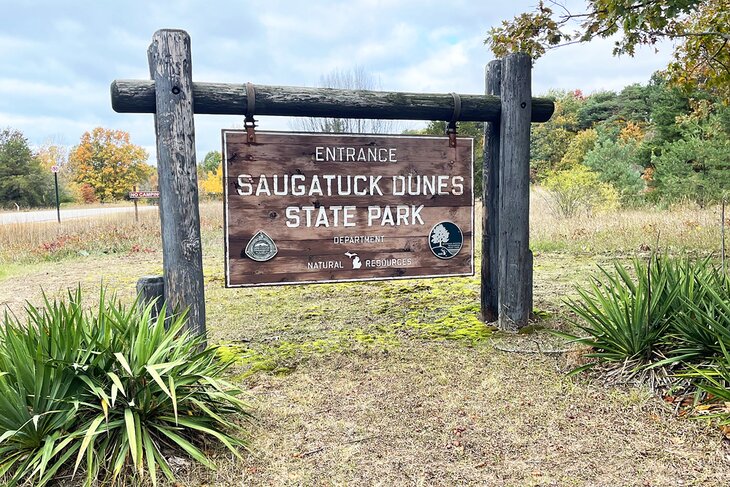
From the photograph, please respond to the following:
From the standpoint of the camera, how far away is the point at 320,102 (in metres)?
4.02

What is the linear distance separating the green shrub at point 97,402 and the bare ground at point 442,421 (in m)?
0.24

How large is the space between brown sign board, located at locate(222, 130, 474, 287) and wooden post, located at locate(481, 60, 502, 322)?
0.77 ft

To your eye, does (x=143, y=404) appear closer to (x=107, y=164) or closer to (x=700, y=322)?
(x=700, y=322)

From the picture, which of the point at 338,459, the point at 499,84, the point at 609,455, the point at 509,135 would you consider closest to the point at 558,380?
the point at 609,455

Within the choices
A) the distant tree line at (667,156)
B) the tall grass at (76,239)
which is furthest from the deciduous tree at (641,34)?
the tall grass at (76,239)

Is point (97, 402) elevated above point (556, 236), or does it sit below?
below

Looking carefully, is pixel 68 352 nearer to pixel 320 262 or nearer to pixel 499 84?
pixel 320 262

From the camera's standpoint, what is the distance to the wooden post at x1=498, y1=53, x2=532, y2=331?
14.6 ft

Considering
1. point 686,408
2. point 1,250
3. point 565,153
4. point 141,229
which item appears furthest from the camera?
point 565,153

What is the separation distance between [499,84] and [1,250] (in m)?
11.0

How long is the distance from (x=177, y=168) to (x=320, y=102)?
3.78 ft

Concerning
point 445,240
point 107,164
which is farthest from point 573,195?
point 107,164

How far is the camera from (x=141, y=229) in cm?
1377

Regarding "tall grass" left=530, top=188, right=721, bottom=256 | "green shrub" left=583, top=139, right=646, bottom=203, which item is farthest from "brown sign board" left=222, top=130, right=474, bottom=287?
"green shrub" left=583, top=139, right=646, bottom=203
